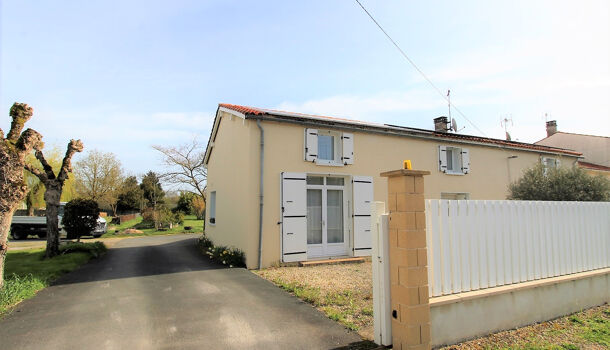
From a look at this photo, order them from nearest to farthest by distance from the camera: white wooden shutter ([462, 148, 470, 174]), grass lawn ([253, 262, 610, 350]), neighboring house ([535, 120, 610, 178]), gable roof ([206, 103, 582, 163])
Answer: grass lawn ([253, 262, 610, 350]) → gable roof ([206, 103, 582, 163]) → white wooden shutter ([462, 148, 470, 174]) → neighboring house ([535, 120, 610, 178])

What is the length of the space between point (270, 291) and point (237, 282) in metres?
1.00

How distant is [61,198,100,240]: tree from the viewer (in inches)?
464

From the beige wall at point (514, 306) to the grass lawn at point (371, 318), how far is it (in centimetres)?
9

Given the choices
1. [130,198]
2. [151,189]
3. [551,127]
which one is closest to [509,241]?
[551,127]

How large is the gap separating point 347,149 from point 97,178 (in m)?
26.3

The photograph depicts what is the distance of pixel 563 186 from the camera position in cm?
719

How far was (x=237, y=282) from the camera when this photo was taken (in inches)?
246

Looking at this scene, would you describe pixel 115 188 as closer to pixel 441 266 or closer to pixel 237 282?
pixel 237 282

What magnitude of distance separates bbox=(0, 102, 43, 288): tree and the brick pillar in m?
6.39

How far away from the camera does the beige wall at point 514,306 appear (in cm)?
338

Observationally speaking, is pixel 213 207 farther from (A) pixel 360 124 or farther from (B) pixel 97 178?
(B) pixel 97 178

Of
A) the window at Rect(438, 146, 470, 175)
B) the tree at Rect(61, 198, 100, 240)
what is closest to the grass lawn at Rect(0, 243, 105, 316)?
the tree at Rect(61, 198, 100, 240)

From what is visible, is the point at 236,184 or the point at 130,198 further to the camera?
the point at 130,198

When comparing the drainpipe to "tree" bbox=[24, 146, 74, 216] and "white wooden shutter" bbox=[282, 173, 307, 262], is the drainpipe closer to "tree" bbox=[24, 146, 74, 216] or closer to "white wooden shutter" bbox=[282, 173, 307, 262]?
"white wooden shutter" bbox=[282, 173, 307, 262]
